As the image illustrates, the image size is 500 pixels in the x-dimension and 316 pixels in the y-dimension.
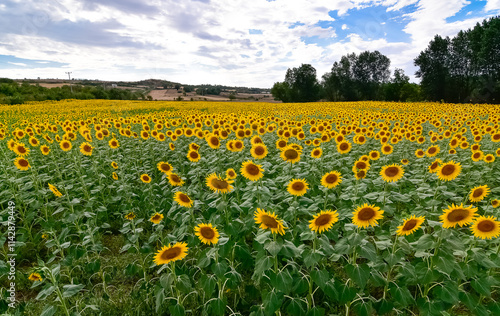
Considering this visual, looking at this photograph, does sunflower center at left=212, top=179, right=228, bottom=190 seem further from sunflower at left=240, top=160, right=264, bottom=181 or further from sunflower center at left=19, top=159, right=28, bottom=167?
sunflower center at left=19, top=159, right=28, bottom=167

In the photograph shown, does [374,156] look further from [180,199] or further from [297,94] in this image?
[297,94]

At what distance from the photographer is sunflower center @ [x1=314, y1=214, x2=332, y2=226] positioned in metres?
2.64

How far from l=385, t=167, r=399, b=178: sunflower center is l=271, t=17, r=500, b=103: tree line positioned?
50904 millimetres

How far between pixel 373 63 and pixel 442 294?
291ft

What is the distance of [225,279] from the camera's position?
3.15 meters

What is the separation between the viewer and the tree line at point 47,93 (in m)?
43.7

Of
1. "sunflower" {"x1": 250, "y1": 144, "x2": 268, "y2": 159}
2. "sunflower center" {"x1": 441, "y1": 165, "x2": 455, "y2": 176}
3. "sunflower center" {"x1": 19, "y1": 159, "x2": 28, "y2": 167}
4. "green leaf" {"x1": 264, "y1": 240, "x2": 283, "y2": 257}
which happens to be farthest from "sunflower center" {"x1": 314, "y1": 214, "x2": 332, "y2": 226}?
"sunflower center" {"x1": 19, "y1": 159, "x2": 28, "y2": 167}

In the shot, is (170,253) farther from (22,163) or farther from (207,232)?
(22,163)

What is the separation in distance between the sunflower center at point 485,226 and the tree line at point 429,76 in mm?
51518

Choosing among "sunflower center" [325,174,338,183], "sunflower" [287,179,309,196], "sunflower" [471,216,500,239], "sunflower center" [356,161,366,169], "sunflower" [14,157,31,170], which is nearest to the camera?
"sunflower" [471,216,500,239]

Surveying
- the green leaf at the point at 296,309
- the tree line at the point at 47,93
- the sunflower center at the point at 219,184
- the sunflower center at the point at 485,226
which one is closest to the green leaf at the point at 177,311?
the green leaf at the point at 296,309

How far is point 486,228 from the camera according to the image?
2750 millimetres

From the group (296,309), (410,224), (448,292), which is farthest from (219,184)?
(448,292)

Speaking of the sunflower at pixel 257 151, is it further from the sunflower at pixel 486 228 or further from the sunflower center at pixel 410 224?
the sunflower at pixel 486 228
